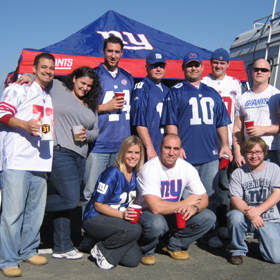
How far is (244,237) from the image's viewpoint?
11.8 feet

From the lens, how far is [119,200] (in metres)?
3.51

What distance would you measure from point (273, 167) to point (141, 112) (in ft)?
5.53

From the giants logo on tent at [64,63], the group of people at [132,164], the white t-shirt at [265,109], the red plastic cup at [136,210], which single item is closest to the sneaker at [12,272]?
the group of people at [132,164]

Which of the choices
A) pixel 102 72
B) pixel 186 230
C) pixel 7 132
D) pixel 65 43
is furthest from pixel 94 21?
pixel 186 230

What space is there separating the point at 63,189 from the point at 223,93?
2583 mm

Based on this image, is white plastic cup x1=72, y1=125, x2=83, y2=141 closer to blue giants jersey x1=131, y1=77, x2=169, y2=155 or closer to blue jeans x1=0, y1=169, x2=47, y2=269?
blue jeans x1=0, y1=169, x2=47, y2=269

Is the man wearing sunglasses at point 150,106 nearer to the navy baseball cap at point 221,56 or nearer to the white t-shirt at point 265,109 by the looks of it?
the navy baseball cap at point 221,56

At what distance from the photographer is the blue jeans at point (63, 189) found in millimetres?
3416

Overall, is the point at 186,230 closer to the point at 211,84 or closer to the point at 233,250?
the point at 233,250

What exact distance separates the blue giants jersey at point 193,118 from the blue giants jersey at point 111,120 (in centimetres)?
52

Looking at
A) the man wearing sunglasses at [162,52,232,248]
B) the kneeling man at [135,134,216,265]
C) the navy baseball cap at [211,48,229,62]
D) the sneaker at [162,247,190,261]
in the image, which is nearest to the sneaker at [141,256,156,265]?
the kneeling man at [135,134,216,265]

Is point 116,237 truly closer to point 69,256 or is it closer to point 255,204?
point 69,256

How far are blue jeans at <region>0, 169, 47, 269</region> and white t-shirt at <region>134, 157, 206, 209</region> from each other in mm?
1082

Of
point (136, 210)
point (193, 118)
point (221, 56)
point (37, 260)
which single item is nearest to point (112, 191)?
point (136, 210)
